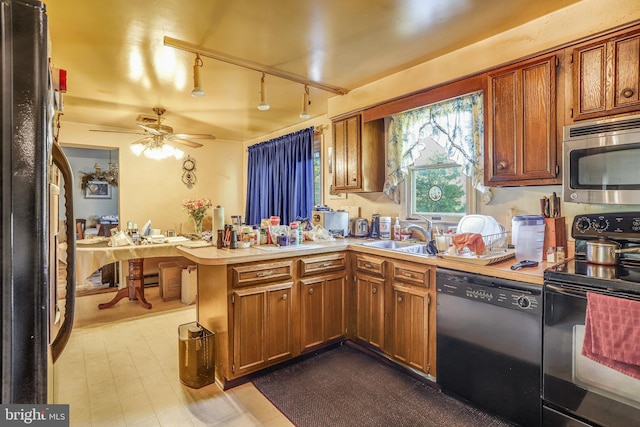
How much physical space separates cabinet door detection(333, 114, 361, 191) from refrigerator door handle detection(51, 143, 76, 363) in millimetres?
2616

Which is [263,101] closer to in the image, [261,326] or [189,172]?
[261,326]

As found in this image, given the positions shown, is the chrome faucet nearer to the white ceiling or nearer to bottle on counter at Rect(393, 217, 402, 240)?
bottle on counter at Rect(393, 217, 402, 240)

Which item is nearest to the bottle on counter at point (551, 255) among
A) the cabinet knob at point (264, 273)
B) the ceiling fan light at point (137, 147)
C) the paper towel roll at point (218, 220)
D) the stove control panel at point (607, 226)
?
the stove control panel at point (607, 226)

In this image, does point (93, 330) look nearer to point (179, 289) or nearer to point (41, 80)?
point (179, 289)

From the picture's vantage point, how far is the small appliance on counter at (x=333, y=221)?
3266 mm

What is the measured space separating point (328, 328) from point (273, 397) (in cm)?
74

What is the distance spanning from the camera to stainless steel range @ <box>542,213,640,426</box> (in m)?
1.43

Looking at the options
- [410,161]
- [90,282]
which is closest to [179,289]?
[90,282]

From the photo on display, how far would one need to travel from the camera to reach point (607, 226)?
1862 mm

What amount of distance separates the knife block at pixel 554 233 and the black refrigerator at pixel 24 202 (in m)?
2.42

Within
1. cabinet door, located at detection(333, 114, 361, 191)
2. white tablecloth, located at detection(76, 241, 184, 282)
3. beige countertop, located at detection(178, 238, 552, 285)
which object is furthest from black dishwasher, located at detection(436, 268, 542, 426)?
white tablecloth, located at detection(76, 241, 184, 282)

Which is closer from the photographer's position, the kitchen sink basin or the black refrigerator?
the black refrigerator

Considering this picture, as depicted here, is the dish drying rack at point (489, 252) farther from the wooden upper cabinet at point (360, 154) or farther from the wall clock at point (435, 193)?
the wooden upper cabinet at point (360, 154)

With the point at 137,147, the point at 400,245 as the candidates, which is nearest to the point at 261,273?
the point at 400,245
